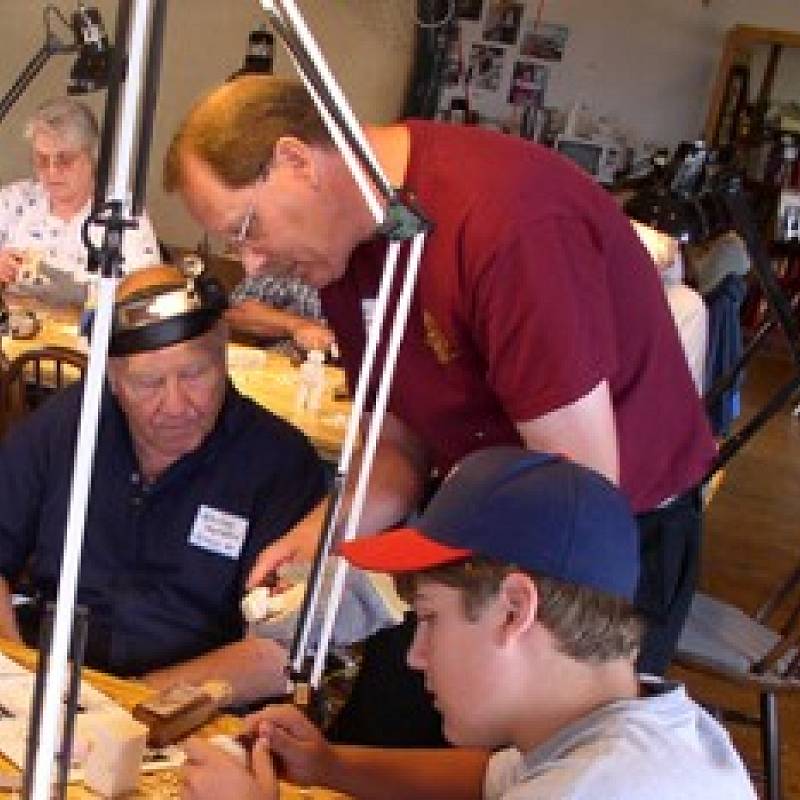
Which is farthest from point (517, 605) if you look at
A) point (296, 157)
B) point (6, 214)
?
point (6, 214)

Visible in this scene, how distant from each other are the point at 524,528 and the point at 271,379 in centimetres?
237

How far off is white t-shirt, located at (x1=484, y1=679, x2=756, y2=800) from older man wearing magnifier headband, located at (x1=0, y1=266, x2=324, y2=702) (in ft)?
3.10

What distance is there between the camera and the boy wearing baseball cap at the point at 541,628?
1.14m

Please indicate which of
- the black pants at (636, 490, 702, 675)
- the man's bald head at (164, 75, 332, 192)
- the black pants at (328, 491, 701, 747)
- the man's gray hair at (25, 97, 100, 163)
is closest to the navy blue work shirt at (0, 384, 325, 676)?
the black pants at (328, 491, 701, 747)

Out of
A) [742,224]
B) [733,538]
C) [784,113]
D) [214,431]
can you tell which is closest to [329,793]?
[214,431]

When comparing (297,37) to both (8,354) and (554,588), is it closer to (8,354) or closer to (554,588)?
(554,588)

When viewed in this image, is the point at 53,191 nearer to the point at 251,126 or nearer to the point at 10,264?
the point at 10,264

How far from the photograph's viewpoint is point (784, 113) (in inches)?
344

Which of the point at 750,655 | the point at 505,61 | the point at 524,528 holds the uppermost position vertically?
the point at 505,61

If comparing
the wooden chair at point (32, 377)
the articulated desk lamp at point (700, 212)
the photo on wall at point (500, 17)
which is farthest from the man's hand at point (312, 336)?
the photo on wall at point (500, 17)

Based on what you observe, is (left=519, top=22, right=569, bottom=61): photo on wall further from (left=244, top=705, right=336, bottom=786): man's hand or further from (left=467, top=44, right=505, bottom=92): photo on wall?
(left=244, top=705, right=336, bottom=786): man's hand

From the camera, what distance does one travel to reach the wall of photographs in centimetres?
795

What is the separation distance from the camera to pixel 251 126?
4.81 ft

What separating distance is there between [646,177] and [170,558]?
1.58 m
